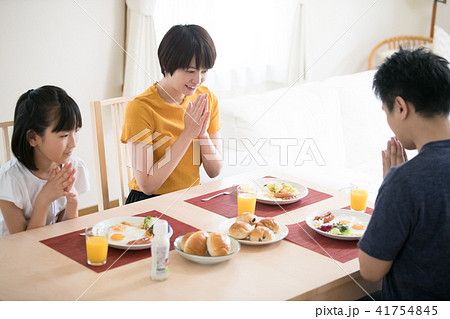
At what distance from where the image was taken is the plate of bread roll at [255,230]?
54.7 inches

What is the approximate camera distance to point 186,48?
1868 millimetres

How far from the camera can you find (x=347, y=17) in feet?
12.6

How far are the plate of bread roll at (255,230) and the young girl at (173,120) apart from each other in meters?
0.46

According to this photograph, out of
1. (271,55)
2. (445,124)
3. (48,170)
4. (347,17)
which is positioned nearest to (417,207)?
(445,124)

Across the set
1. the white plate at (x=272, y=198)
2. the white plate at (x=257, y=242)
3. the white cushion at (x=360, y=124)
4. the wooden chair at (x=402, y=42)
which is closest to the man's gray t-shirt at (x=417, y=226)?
the white plate at (x=257, y=242)

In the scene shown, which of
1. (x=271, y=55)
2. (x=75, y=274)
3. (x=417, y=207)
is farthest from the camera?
(x=271, y=55)

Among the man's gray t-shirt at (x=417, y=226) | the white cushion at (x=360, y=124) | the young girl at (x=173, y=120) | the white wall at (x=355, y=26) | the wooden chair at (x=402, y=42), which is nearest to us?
the man's gray t-shirt at (x=417, y=226)

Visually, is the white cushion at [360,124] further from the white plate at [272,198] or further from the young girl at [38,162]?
the young girl at [38,162]

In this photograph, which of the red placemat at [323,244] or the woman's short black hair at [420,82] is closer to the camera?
the woman's short black hair at [420,82]

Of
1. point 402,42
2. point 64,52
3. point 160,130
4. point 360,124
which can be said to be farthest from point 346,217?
point 402,42

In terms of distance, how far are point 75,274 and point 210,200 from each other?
0.60 m

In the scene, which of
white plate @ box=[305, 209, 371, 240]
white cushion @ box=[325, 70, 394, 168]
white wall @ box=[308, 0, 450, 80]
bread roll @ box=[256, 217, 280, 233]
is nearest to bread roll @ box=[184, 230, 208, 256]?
bread roll @ box=[256, 217, 280, 233]

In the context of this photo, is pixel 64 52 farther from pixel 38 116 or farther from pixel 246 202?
pixel 246 202

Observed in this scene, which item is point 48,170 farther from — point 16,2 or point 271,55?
point 271,55
